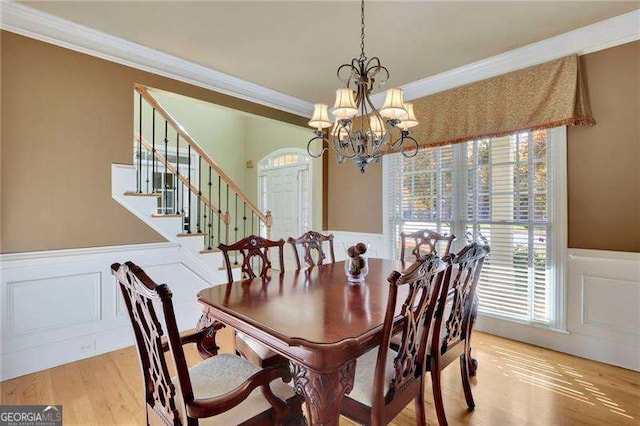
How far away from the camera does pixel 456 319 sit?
1967mm

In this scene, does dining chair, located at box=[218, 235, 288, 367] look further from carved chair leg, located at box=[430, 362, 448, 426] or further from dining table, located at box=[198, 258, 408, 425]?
carved chair leg, located at box=[430, 362, 448, 426]

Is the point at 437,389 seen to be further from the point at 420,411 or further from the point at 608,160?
the point at 608,160

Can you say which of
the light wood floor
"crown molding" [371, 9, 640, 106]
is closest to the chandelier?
"crown molding" [371, 9, 640, 106]

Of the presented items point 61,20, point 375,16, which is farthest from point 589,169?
point 61,20

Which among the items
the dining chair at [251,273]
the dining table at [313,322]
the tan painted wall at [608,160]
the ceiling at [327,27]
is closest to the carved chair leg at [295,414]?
the dining table at [313,322]

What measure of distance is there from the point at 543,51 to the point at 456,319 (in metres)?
2.62

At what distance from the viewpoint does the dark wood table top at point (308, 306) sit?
50.4 inches

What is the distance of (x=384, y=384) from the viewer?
1.39 metres

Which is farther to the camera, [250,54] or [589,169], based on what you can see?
[250,54]

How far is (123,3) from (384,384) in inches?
119

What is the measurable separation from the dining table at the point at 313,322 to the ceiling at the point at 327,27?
201cm

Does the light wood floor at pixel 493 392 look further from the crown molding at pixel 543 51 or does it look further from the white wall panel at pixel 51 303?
the crown molding at pixel 543 51

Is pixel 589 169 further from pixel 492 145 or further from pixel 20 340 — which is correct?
pixel 20 340

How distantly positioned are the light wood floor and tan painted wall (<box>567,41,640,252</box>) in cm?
106
